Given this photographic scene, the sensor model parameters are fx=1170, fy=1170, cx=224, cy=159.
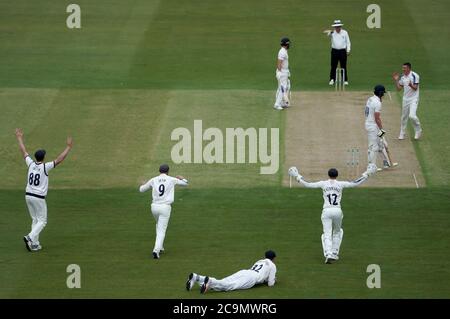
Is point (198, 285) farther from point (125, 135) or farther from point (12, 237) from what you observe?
point (125, 135)

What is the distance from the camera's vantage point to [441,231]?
2681 centimetres

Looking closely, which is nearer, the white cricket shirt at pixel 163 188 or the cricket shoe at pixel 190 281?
the cricket shoe at pixel 190 281

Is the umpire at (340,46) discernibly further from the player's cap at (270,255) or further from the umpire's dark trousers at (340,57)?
the player's cap at (270,255)

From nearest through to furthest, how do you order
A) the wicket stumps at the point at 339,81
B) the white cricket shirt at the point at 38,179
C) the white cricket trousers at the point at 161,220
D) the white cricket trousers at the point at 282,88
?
the white cricket trousers at the point at 161,220
the white cricket shirt at the point at 38,179
the white cricket trousers at the point at 282,88
the wicket stumps at the point at 339,81

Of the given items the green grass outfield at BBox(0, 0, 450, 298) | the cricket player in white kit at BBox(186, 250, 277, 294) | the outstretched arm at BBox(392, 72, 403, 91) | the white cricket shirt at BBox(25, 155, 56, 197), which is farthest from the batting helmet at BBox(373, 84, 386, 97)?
the white cricket shirt at BBox(25, 155, 56, 197)

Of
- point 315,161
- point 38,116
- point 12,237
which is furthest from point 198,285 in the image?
point 38,116

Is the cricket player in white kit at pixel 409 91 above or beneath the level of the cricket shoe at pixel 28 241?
above

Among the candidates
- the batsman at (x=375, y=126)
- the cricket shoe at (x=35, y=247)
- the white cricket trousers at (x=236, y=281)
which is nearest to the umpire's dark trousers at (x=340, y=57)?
the batsman at (x=375, y=126)

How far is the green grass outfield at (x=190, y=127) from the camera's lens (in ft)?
79.8

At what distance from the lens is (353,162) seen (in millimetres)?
31609

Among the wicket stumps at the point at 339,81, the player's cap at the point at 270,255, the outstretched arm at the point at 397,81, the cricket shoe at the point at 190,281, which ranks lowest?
the cricket shoe at the point at 190,281

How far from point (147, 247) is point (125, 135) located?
886cm

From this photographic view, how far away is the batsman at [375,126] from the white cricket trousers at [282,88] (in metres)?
5.08

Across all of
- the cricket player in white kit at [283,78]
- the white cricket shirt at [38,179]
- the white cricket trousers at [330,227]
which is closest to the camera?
the white cricket trousers at [330,227]
